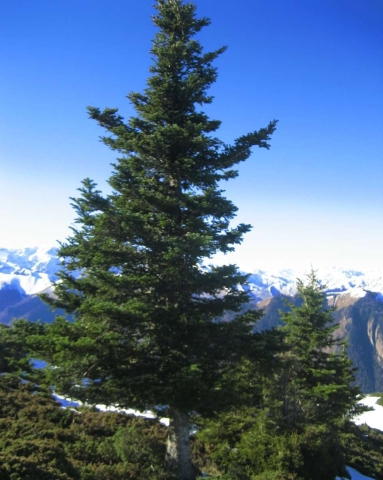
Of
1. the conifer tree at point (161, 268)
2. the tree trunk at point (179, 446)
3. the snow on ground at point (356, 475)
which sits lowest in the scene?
the snow on ground at point (356, 475)

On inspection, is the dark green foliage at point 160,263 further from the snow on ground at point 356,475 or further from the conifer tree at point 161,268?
the snow on ground at point 356,475

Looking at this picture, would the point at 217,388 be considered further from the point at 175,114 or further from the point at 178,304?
the point at 175,114

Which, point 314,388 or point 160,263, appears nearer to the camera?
point 160,263

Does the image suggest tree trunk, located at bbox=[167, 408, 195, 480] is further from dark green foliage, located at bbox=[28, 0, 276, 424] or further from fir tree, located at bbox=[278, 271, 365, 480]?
fir tree, located at bbox=[278, 271, 365, 480]

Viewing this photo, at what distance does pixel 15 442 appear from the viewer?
27.6 feet

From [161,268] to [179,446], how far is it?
497 cm

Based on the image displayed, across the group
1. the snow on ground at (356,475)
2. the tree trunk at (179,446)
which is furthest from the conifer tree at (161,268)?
the snow on ground at (356,475)

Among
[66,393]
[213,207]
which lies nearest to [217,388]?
[66,393]

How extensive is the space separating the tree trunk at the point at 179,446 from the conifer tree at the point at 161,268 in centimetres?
3

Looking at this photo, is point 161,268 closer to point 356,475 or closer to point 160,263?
point 160,263

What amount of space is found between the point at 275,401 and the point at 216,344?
7.39m

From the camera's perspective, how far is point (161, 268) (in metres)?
10.0

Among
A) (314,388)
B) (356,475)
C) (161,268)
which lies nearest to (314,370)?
(314,388)

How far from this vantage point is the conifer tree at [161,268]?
28.8 feet
